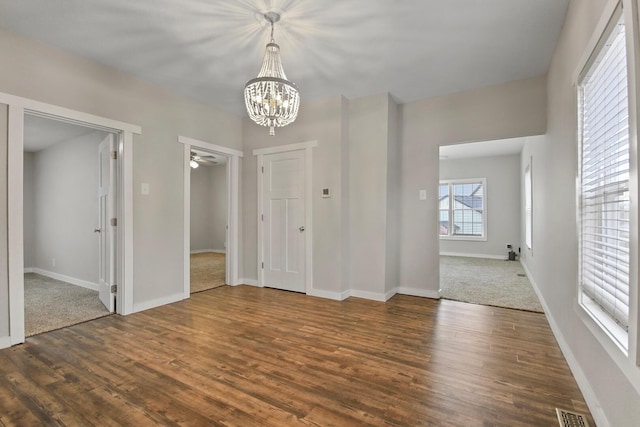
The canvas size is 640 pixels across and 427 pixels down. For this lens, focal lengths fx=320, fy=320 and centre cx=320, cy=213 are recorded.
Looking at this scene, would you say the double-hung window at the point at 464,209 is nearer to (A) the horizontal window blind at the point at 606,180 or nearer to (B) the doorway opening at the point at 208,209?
(B) the doorway opening at the point at 208,209

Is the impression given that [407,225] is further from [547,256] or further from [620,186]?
[620,186]

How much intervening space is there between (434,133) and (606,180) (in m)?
2.52

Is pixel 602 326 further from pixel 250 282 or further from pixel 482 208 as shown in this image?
pixel 482 208

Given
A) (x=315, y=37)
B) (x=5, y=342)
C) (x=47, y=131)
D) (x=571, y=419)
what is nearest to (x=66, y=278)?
(x=47, y=131)

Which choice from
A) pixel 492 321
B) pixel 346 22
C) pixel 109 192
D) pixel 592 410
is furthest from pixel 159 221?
pixel 592 410

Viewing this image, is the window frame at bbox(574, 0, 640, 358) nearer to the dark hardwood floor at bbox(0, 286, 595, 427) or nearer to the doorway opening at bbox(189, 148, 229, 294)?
the dark hardwood floor at bbox(0, 286, 595, 427)

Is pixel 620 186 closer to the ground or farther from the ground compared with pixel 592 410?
farther from the ground

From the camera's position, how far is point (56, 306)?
11.9 feet

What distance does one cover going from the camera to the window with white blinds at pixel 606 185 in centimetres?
143

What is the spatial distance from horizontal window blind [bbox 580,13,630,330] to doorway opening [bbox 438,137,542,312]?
3.85 m

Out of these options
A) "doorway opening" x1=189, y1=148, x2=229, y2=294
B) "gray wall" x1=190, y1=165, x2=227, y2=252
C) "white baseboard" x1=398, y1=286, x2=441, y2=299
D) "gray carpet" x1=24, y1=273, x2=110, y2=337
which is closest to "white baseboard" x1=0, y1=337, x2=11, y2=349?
"gray carpet" x1=24, y1=273, x2=110, y2=337

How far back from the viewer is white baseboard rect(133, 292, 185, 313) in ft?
11.2

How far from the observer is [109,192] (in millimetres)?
3412

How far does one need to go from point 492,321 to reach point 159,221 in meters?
3.69
